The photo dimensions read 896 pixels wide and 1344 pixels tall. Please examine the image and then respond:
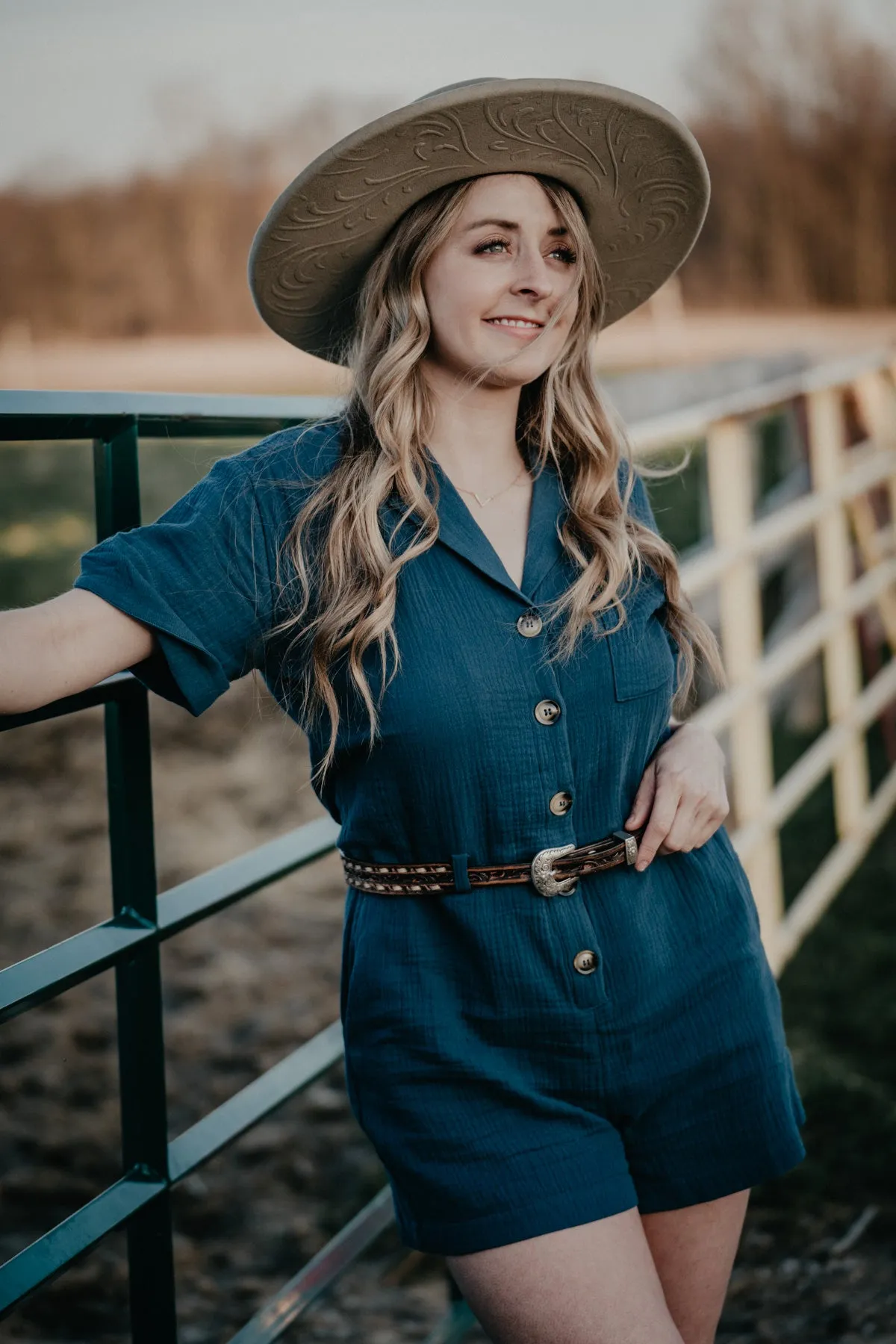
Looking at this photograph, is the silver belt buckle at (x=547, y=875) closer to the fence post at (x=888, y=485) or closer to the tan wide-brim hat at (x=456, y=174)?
the tan wide-brim hat at (x=456, y=174)

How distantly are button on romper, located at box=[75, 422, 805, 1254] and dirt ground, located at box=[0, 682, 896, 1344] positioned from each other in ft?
0.82

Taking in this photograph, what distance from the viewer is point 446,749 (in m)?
1.48

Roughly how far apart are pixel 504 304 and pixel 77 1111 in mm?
2433

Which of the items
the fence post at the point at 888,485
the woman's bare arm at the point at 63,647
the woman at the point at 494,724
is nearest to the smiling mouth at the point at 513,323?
the woman at the point at 494,724

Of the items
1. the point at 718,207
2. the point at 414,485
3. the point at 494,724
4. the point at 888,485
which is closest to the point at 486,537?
the point at 414,485

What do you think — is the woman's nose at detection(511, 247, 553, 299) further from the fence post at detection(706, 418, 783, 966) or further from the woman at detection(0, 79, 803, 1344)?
the fence post at detection(706, 418, 783, 966)

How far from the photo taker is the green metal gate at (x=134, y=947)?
139 cm

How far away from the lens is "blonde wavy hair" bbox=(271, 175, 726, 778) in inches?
58.3

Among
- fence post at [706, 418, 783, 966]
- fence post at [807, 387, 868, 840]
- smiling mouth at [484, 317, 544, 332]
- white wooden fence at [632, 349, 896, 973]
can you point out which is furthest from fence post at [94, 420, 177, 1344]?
fence post at [807, 387, 868, 840]

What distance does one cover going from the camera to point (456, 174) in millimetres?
1623

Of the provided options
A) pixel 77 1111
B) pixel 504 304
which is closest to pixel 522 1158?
pixel 504 304

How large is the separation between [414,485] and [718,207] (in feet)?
101

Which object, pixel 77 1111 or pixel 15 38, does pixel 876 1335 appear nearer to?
pixel 77 1111

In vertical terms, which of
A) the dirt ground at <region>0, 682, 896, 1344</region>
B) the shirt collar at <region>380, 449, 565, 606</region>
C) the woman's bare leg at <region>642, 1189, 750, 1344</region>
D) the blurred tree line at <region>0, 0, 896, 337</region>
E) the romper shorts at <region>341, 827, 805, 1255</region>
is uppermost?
the blurred tree line at <region>0, 0, 896, 337</region>
